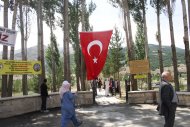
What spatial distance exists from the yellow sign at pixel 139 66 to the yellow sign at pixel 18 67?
5924mm

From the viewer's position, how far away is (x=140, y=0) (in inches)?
1222

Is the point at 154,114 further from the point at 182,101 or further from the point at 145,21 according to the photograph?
the point at 145,21

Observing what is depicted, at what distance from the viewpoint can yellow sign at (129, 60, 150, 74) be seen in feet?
71.2

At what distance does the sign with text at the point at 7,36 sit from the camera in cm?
1552

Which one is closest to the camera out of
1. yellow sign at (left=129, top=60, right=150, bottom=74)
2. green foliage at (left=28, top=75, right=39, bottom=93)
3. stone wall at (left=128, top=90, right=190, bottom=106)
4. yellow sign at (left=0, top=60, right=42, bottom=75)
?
yellow sign at (left=0, top=60, right=42, bottom=75)

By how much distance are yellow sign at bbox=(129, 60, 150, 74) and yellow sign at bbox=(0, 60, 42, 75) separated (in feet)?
19.4

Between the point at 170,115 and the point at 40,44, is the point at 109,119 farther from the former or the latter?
the point at 40,44

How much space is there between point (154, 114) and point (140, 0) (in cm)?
1772

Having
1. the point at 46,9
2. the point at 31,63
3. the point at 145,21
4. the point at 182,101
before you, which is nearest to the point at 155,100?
the point at 182,101

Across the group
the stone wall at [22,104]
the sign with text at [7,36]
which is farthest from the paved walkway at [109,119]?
the sign with text at [7,36]

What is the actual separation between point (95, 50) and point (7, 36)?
14.3ft

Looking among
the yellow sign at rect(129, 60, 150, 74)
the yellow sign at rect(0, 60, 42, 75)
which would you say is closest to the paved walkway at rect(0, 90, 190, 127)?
the yellow sign at rect(0, 60, 42, 75)

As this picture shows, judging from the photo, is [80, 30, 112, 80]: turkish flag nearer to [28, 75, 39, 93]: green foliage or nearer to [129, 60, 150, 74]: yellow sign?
[129, 60, 150, 74]: yellow sign

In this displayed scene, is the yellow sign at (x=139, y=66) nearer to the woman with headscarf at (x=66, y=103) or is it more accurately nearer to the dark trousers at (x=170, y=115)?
the woman with headscarf at (x=66, y=103)
